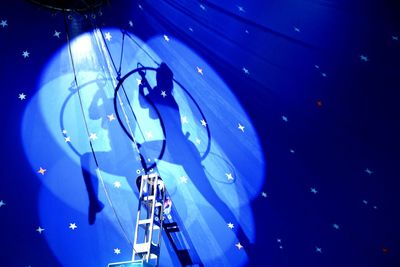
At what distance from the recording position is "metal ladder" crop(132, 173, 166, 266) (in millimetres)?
4671

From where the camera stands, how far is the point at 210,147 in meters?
5.15

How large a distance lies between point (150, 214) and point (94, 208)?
880 millimetres

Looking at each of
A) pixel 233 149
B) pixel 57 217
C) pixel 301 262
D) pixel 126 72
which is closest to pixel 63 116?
pixel 126 72

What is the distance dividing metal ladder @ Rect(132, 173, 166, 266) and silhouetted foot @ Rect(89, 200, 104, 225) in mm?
627

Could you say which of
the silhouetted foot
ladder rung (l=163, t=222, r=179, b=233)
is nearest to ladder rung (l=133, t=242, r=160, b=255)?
ladder rung (l=163, t=222, r=179, b=233)

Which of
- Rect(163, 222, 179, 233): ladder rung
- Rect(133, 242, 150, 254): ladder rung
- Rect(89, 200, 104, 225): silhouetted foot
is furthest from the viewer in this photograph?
Rect(163, 222, 179, 233): ladder rung

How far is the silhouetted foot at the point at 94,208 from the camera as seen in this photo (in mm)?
5273

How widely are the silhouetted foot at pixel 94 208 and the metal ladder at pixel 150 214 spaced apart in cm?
63

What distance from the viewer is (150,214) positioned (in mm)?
4891

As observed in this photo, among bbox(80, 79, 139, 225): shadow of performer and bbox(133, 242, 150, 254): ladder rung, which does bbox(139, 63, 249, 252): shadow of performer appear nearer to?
bbox(80, 79, 139, 225): shadow of performer

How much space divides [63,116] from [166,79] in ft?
4.60

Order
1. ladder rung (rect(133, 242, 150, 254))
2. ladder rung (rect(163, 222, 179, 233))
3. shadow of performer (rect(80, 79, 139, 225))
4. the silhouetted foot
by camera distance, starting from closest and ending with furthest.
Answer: ladder rung (rect(133, 242, 150, 254)), shadow of performer (rect(80, 79, 139, 225)), the silhouetted foot, ladder rung (rect(163, 222, 179, 233))

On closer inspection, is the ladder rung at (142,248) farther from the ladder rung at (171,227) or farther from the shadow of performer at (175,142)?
the shadow of performer at (175,142)

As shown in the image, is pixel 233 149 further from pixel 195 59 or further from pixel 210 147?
pixel 195 59
